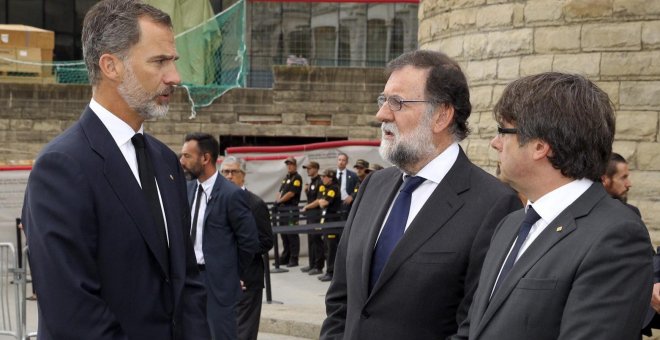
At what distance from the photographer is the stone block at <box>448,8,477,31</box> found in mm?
11781

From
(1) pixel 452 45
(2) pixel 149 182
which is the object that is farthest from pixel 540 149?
(1) pixel 452 45

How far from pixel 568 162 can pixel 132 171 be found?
1.64 m

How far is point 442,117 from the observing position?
4203 mm

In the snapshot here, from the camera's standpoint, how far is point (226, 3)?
32812mm

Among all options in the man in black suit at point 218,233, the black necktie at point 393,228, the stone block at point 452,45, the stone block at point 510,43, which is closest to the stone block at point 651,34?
the stone block at point 510,43

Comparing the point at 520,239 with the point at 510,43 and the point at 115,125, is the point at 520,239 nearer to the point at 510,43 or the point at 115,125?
the point at 115,125

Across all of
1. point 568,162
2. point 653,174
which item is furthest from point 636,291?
point 653,174

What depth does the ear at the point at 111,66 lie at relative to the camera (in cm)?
385

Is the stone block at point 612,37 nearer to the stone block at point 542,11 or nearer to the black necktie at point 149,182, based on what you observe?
the stone block at point 542,11

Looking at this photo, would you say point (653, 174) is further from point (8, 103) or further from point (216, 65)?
point (8, 103)

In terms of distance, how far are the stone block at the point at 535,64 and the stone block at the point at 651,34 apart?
1053 millimetres

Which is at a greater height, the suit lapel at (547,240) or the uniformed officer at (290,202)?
the suit lapel at (547,240)

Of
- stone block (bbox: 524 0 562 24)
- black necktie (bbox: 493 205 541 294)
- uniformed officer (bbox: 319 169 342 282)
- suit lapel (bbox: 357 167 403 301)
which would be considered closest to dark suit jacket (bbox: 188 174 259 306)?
stone block (bbox: 524 0 562 24)

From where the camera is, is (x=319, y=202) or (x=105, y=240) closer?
(x=105, y=240)
